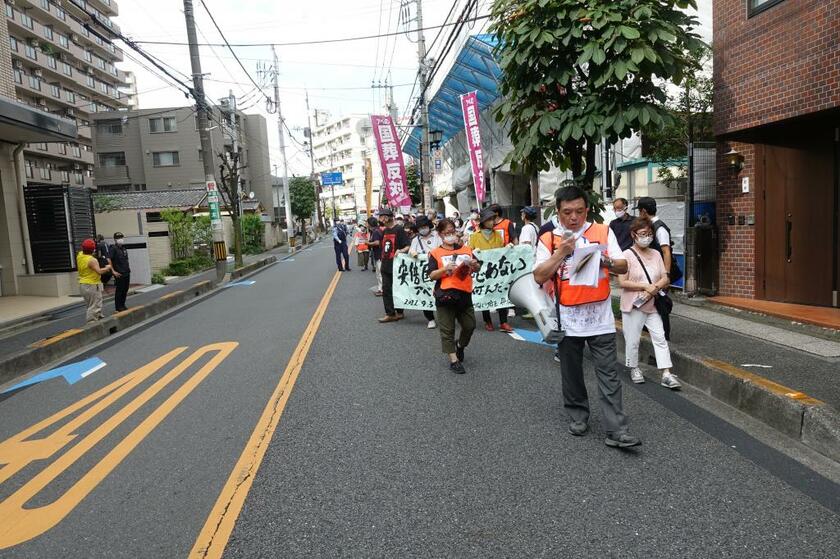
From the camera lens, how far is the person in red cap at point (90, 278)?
1138 centimetres

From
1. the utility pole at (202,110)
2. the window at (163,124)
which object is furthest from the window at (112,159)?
the utility pole at (202,110)

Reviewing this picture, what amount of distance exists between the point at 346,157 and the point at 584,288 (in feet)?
319

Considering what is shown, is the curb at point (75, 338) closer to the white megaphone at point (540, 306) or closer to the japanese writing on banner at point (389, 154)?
the white megaphone at point (540, 306)

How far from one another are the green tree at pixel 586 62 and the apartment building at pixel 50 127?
888 cm

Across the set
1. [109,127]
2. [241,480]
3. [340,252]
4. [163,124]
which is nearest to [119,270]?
[340,252]

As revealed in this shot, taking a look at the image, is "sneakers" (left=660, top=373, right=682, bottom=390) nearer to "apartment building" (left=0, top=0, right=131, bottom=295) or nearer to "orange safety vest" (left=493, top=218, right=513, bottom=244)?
"orange safety vest" (left=493, top=218, right=513, bottom=244)

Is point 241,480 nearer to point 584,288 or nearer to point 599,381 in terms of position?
point 599,381

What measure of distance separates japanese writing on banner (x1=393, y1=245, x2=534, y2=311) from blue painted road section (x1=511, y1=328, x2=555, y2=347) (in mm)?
498

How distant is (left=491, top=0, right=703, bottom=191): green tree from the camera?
286 inches

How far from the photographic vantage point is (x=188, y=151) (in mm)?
50406

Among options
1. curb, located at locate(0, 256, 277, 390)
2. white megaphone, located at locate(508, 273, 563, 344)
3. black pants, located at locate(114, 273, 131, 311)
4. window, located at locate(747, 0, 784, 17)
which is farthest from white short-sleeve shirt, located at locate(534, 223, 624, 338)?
black pants, located at locate(114, 273, 131, 311)

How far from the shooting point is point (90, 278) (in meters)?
11.7

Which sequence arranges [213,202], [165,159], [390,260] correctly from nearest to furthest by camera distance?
1. [390,260]
2. [213,202]
3. [165,159]

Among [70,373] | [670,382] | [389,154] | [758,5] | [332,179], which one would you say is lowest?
[70,373]
